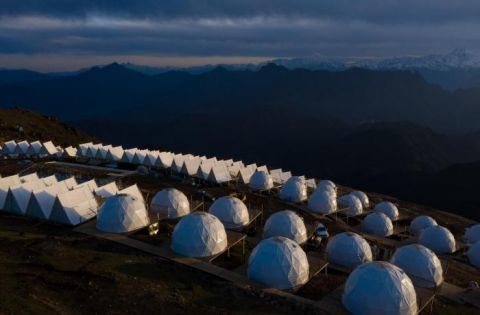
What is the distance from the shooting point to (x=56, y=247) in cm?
3488

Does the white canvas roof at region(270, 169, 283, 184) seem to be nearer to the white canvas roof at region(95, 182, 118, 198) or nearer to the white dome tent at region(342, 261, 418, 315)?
the white canvas roof at region(95, 182, 118, 198)

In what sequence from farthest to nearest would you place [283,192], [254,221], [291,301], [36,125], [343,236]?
[36,125] < [283,192] < [254,221] < [343,236] < [291,301]

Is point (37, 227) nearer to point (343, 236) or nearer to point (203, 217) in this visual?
point (203, 217)

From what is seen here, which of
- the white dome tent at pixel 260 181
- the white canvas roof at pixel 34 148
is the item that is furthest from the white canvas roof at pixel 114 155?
the white dome tent at pixel 260 181

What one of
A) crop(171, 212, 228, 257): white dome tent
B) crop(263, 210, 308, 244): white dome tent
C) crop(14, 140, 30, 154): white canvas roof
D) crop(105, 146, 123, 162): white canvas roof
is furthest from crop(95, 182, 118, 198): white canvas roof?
crop(14, 140, 30, 154): white canvas roof

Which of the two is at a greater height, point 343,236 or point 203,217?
point 203,217

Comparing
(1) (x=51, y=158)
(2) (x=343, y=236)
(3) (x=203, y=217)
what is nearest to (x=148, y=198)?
(3) (x=203, y=217)

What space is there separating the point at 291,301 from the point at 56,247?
60.5 ft

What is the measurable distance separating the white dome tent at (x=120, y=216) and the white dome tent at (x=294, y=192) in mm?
30347

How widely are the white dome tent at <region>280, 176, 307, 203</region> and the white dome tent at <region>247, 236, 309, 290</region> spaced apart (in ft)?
108

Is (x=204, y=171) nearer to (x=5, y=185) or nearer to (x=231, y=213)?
(x=231, y=213)

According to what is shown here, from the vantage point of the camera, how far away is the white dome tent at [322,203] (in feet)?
210

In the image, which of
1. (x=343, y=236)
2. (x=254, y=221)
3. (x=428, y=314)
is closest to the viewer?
(x=428, y=314)

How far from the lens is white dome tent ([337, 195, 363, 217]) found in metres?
68.0
